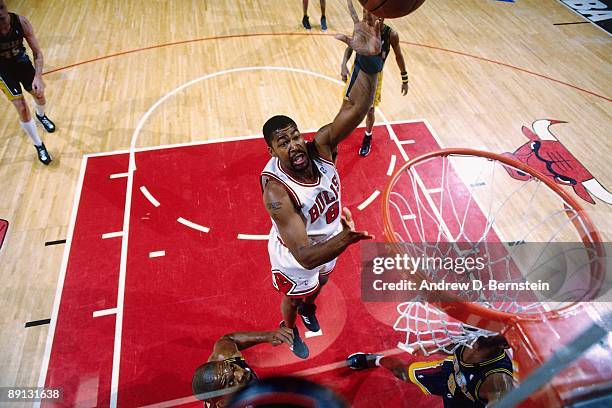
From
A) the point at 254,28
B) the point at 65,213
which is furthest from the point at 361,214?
the point at 254,28

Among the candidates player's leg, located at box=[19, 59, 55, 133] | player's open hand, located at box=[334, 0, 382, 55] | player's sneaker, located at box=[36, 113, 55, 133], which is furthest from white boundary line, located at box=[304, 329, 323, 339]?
player's sneaker, located at box=[36, 113, 55, 133]

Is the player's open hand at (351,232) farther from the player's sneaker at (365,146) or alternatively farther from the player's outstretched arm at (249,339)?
the player's sneaker at (365,146)

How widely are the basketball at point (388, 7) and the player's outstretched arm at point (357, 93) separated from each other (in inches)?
4.3

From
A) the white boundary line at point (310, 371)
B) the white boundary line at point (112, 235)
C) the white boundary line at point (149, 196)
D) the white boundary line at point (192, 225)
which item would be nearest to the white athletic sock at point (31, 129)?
the white boundary line at point (149, 196)

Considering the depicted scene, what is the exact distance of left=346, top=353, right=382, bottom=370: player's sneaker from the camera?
11.5ft

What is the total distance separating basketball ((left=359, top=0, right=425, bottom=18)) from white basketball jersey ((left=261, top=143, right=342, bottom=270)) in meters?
0.98

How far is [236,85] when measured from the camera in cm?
671

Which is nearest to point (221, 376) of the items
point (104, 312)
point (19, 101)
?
point (104, 312)

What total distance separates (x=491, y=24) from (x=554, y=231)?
535 centimetres

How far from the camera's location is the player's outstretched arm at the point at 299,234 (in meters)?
2.35

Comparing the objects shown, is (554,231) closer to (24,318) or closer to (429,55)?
(429,55)

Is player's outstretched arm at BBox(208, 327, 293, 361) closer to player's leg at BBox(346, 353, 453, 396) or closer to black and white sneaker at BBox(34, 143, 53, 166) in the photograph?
player's leg at BBox(346, 353, 453, 396)

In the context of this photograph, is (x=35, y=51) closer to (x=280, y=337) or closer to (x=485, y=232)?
(x=280, y=337)

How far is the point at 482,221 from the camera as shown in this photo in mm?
4668
